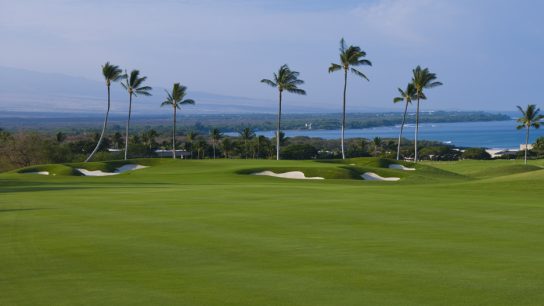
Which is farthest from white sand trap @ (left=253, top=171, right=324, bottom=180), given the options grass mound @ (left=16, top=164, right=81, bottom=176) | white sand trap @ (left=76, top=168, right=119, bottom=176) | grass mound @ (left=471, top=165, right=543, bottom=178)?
grass mound @ (left=471, top=165, right=543, bottom=178)

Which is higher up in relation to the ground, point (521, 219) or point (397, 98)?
point (397, 98)

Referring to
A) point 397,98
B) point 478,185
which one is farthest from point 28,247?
point 397,98

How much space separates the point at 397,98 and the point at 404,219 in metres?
64.5

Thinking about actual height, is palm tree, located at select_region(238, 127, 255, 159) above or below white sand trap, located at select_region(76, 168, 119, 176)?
above

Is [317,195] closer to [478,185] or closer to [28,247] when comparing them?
[478,185]

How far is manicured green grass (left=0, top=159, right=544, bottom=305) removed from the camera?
10422 mm

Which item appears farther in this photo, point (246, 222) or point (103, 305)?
point (246, 222)

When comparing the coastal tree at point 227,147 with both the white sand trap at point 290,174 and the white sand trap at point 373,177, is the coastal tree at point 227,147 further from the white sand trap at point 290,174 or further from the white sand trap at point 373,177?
the white sand trap at point 373,177

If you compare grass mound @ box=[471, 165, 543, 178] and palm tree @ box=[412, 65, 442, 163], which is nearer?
grass mound @ box=[471, 165, 543, 178]

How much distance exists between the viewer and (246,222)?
1803 centimetres

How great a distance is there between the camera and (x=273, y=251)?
13.7m

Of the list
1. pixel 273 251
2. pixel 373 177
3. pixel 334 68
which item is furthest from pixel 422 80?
pixel 273 251

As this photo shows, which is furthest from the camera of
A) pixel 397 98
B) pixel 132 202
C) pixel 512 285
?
pixel 397 98

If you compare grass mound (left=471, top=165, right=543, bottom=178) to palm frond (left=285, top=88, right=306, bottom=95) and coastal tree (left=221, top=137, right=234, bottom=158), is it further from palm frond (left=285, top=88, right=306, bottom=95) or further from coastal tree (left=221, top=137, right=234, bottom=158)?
coastal tree (left=221, top=137, right=234, bottom=158)
